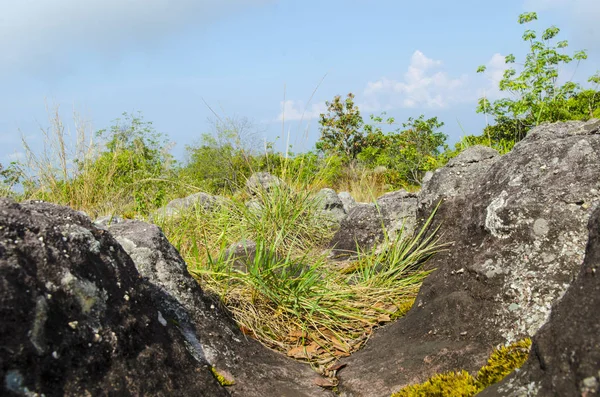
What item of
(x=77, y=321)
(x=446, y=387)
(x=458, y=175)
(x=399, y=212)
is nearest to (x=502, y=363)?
(x=446, y=387)

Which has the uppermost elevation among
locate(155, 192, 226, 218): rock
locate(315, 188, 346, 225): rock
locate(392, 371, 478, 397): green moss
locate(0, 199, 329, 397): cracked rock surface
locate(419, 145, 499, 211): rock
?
locate(155, 192, 226, 218): rock

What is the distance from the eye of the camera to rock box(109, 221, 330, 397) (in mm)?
3066

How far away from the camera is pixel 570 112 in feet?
31.0

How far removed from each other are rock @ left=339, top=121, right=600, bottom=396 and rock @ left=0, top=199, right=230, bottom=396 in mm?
1320

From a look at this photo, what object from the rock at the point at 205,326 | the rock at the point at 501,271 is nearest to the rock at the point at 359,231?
the rock at the point at 501,271

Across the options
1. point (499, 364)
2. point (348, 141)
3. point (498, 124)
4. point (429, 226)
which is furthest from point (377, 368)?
point (348, 141)

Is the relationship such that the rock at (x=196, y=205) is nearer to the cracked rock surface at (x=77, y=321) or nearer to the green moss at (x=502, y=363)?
the cracked rock surface at (x=77, y=321)

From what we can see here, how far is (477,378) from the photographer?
2812 mm

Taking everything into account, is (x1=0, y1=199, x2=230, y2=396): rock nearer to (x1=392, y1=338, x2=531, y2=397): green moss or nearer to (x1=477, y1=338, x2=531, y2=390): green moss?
(x1=392, y1=338, x2=531, y2=397): green moss

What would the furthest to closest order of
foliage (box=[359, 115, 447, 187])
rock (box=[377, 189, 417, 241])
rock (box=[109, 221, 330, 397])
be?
foliage (box=[359, 115, 447, 187]) → rock (box=[377, 189, 417, 241]) → rock (box=[109, 221, 330, 397])

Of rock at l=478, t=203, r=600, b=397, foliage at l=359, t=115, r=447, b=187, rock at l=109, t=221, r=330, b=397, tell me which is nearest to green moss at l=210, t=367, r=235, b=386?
rock at l=109, t=221, r=330, b=397

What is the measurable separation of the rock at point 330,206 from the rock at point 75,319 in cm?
491

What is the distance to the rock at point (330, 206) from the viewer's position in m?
7.46

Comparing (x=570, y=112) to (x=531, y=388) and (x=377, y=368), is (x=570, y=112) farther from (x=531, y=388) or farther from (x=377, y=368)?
(x=531, y=388)
